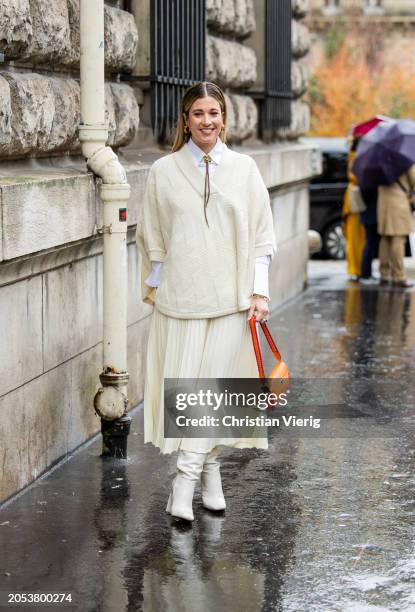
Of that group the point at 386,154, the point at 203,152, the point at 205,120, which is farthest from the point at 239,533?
the point at 386,154

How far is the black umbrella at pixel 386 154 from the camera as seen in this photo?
15.2m

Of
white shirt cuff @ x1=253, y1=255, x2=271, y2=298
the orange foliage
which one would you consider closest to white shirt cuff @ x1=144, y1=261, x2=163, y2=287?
Result: white shirt cuff @ x1=253, y1=255, x2=271, y2=298

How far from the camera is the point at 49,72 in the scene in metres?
7.10

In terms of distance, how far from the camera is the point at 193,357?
19.4 feet

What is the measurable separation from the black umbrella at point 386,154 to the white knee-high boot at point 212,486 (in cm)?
961

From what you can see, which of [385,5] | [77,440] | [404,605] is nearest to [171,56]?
[77,440]

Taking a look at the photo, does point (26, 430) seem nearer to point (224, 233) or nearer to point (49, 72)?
point (224, 233)

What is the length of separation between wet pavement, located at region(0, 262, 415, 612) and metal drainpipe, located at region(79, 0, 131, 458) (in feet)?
0.84

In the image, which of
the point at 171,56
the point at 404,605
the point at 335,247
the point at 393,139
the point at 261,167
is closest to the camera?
the point at 404,605

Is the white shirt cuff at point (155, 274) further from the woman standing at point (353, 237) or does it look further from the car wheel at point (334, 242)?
the car wheel at point (334, 242)

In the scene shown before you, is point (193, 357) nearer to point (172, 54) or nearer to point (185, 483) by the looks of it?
point (185, 483)

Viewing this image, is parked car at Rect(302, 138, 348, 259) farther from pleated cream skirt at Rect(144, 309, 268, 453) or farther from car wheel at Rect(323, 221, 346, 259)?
pleated cream skirt at Rect(144, 309, 268, 453)

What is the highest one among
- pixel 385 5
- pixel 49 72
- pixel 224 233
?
pixel 385 5

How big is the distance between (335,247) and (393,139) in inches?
215
